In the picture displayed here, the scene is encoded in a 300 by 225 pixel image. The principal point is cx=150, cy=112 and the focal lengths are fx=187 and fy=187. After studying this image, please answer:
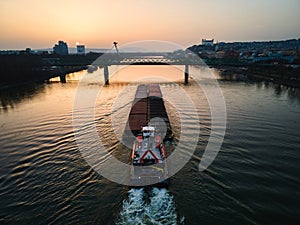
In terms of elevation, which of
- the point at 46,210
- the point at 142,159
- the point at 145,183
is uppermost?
the point at 142,159

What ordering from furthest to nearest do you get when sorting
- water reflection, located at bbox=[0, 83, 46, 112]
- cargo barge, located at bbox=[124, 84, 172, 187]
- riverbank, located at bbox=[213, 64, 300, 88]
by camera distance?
riverbank, located at bbox=[213, 64, 300, 88] → water reflection, located at bbox=[0, 83, 46, 112] → cargo barge, located at bbox=[124, 84, 172, 187]

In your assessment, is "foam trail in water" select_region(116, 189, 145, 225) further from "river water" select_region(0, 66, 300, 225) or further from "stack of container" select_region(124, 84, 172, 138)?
"stack of container" select_region(124, 84, 172, 138)

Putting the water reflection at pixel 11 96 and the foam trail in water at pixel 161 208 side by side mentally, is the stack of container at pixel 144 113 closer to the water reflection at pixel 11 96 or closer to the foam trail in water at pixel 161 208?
the foam trail in water at pixel 161 208

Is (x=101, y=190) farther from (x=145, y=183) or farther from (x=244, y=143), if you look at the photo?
(x=244, y=143)

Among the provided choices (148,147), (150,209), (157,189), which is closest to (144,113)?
(148,147)

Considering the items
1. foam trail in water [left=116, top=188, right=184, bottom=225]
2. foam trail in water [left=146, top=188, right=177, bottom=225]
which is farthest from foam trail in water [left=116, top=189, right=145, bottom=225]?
foam trail in water [left=146, top=188, right=177, bottom=225]

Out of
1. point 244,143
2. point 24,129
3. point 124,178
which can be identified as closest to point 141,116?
point 124,178

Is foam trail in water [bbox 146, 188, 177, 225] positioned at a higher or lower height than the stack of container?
lower

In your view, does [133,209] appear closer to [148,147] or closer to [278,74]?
[148,147]
